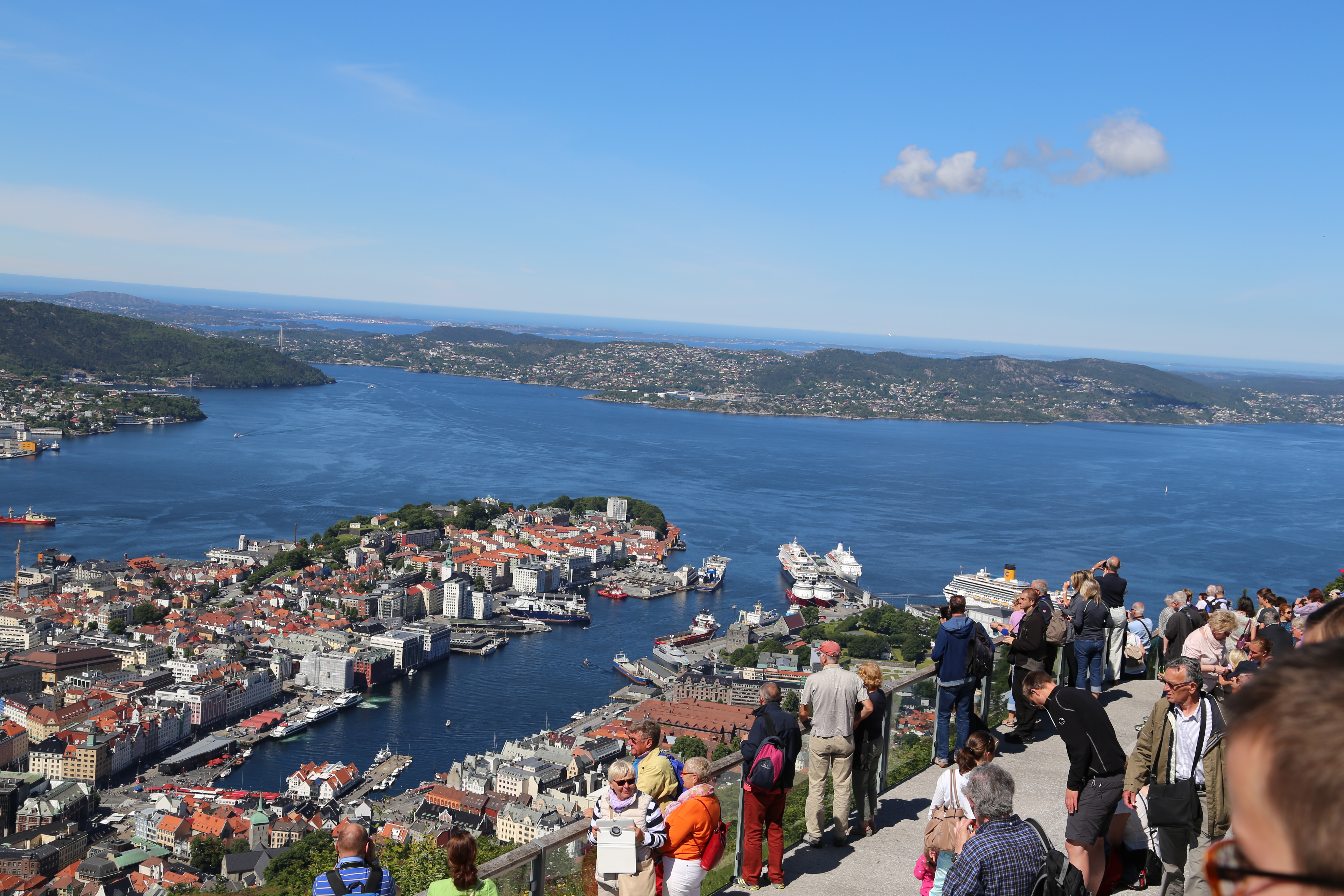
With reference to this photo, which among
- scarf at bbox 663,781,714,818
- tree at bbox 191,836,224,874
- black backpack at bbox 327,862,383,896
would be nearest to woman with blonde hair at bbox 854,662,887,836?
scarf at bbox 663,781,714,818

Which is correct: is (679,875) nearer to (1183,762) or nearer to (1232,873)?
(1183,762)

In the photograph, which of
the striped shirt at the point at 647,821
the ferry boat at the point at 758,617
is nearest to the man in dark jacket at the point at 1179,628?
the striped shirt at the point at 647,821

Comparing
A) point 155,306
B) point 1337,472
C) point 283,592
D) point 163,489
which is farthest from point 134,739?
point 155,306

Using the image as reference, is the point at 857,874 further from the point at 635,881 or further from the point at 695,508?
the point at 695,508

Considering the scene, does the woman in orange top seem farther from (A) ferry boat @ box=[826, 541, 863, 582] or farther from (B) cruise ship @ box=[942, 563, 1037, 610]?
(A) ferry boat @ box=[826, 541, 863, 582]

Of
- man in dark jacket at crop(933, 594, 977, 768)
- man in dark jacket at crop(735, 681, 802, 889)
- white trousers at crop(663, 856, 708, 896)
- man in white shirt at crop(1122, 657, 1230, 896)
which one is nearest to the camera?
man in white shirt at crop(1122, 657, 1230, 896)

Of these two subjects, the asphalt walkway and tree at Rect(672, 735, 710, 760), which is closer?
the asphalt walkway

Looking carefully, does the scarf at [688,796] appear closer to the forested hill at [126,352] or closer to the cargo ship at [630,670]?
the cargo ship at [630,670]
